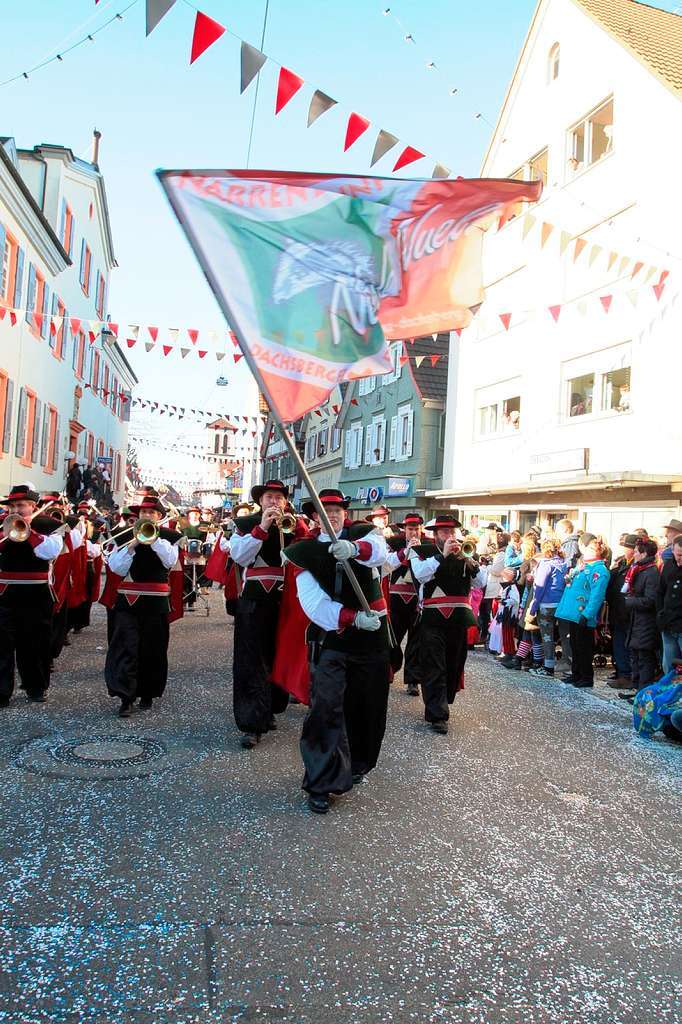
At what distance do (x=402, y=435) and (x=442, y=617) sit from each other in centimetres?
2164

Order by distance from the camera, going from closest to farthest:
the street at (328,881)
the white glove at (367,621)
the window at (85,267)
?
the street at (328,881) → the white glove at (367,621) → the window at (85,267)

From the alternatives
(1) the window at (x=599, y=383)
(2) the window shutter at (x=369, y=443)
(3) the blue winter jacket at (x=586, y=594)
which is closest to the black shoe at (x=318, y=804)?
(3) the blue winter jacket at (x=586, y=594)

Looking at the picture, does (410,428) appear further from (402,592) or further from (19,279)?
(402,592)

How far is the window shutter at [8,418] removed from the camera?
18.7 m

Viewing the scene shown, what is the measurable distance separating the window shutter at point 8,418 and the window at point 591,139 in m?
13.9

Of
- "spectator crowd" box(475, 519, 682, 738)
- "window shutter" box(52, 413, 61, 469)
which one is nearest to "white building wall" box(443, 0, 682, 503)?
"spectator crowd" box(475, 519, 682, 738)

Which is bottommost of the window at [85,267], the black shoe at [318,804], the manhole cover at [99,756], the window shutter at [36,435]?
the manhole cover at [99,756]

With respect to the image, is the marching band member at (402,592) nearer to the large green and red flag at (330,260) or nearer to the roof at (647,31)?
the large green and red flag at (330,260)

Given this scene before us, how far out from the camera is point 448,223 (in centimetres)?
485

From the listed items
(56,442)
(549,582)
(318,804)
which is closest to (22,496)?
(318,804)

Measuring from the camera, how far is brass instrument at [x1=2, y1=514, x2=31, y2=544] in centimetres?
716

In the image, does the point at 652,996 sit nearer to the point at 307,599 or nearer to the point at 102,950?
the point at 102,950

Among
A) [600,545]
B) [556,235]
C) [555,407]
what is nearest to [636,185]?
[556,235]

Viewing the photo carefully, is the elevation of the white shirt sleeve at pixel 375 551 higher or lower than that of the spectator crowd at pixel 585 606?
higher
